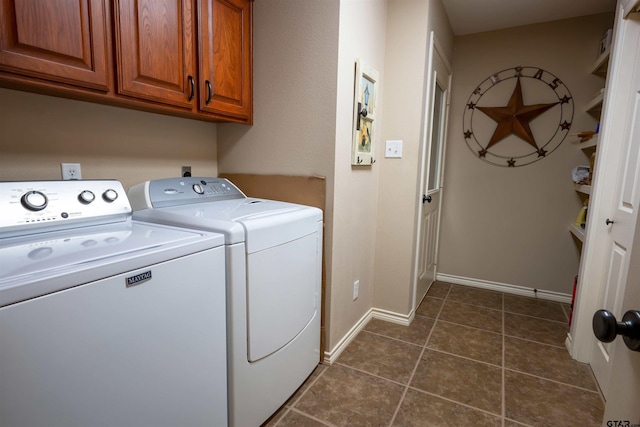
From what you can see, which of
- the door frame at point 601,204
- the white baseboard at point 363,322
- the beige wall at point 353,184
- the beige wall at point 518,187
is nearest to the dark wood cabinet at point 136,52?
the beige wall at point 353,184

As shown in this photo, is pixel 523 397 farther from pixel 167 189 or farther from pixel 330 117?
pixel 167 189

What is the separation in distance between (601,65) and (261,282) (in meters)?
2.91

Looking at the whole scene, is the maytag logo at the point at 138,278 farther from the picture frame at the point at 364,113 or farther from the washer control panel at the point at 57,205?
the picture frame at the point at 364,113

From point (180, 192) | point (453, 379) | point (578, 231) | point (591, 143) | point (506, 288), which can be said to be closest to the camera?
point (180, 192)

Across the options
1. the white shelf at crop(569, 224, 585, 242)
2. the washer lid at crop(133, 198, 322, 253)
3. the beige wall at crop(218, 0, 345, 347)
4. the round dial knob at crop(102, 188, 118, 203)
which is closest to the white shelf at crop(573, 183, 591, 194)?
the white shelf at crop(569, 224, 585, 242)

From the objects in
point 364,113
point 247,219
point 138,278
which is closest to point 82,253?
point 138,278

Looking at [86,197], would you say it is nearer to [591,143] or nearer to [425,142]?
[425,142]

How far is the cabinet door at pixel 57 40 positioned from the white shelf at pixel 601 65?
9.36ft

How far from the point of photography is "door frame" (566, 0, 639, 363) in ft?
5.68

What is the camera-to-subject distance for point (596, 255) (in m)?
1.86

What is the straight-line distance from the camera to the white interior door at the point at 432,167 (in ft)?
7.78

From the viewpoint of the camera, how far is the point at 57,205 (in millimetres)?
1164

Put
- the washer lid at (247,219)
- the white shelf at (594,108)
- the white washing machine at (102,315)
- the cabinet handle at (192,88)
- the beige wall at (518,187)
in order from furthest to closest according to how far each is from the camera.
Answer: the beige wall at (518,187)
the white shelf at (594,108)
the cabinet handle at (192,88)
the washer lid at (247,219)
the white washing machine at (102,315)

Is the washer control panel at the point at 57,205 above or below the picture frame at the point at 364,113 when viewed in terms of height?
below
